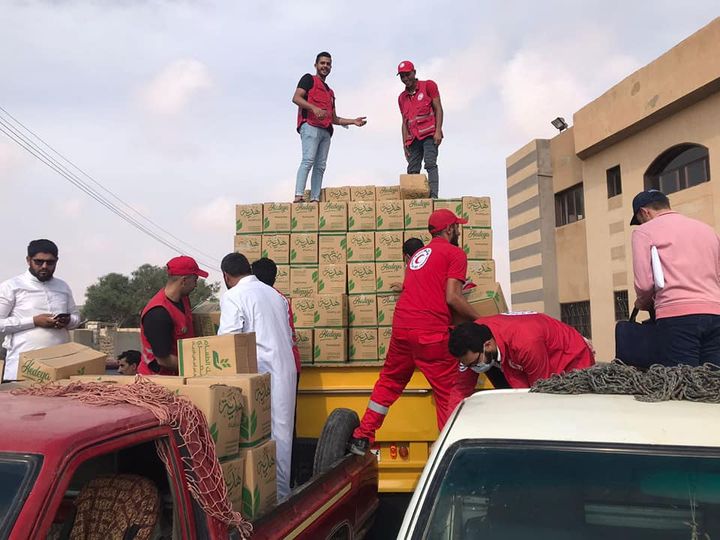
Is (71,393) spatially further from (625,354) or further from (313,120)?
(313,120)

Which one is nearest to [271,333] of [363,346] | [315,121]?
[363,346]

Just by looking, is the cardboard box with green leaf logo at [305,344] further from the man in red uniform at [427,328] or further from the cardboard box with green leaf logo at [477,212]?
the cardboard box with green leaf logo at [477,212]

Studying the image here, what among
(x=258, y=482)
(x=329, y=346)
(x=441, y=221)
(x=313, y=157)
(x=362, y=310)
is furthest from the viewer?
(x=313, y=157)

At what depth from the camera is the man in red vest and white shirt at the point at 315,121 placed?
7.66 meters

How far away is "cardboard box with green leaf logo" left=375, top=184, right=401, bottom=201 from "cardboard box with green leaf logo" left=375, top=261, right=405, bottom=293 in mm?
961

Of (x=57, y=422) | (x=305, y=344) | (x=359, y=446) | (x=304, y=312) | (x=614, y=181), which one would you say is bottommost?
(x=359, y=446)

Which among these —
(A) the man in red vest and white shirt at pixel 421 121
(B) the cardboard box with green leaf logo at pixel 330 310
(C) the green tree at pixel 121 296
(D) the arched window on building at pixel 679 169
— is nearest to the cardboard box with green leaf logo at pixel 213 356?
(B) the cardboard box with green leaf logo at pixel 330 310

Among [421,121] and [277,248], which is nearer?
[277,248]

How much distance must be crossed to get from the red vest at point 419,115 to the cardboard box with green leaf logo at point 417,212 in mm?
2509

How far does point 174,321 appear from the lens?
4441mm

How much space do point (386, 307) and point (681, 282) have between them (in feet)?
8.38

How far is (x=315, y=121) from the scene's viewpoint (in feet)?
25.7

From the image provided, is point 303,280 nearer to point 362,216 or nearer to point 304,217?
point 304,217

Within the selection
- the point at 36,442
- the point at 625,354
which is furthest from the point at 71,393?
the point at 625,354
